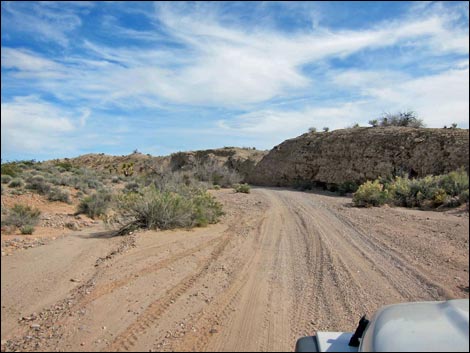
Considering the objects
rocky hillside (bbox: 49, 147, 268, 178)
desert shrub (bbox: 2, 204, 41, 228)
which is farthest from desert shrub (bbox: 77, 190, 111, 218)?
rocky hillside (bbox: 49, 147, 268, 178)

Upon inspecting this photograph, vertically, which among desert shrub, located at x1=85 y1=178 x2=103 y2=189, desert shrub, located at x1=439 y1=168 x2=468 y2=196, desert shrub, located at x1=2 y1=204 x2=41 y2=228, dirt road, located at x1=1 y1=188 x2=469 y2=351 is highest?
desert shrub, located at x1=439 y1=168 x2=468 y2=196

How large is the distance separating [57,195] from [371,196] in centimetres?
958

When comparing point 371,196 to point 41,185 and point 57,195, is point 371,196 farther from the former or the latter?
point 41,185

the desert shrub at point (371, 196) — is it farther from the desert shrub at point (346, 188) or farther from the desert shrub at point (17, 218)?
the desert shrub at point (17, 218)

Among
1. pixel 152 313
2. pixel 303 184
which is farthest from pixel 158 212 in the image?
pixel 303 184

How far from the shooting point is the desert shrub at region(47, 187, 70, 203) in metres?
13.0

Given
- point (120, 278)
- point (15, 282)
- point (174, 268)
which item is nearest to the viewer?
point (15, 282)

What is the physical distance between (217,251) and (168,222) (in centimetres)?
280

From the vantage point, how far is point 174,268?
5.21 metres

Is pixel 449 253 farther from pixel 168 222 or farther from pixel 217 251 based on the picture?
pixel 168 222

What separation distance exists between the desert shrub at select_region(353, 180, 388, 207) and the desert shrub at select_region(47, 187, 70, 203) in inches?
360

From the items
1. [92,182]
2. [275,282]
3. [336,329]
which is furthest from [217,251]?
[92,182]

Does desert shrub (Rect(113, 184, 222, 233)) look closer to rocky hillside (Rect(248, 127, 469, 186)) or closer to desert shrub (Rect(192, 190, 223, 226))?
desert shrub (Rect(192, 190, 223, 226))

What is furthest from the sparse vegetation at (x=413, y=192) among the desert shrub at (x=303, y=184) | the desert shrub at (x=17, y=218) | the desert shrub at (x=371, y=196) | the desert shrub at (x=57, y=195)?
the desert shrub at (x=303, y=184)
